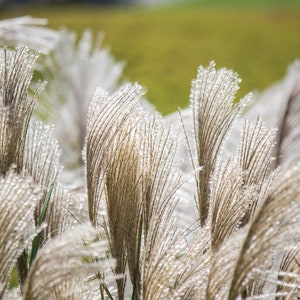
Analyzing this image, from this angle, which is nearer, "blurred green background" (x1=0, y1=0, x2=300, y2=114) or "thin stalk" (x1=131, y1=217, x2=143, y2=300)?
"thin stalk" (x1=131, y1=217, x2=143, y2=300)

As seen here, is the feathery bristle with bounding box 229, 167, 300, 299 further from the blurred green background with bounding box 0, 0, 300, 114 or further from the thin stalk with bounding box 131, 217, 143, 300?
the blurred green background with bounding box 0, 0, 300, 114

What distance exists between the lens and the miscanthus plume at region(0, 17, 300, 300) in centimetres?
45

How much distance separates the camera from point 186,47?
359 centimetres

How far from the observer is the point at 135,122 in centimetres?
54

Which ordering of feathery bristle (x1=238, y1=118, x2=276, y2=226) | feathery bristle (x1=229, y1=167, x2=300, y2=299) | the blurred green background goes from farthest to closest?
the blurred green background < feathery bristle (x1=238, y1=118, x2=276, y2=226) < feathery bristle (x1=229, y1=167, x2=300, y2=299)

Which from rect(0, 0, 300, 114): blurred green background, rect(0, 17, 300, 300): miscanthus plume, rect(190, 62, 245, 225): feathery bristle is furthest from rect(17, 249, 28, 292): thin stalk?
rect(0, 0, 300, 114): blurred green background

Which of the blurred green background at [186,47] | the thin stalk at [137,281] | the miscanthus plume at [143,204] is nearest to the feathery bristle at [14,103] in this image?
the miscanthus plume at [143,204]

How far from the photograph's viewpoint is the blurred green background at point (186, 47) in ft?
9.23

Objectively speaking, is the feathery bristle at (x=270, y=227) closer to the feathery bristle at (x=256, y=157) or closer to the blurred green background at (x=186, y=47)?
the feathery bristle at (x=256, y=157)

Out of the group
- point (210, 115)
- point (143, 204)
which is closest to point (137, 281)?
point (143, 204)

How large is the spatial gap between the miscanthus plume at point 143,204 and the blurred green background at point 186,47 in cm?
160

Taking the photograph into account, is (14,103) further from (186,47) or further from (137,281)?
(186,47)

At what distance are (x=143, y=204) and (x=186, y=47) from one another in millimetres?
3133

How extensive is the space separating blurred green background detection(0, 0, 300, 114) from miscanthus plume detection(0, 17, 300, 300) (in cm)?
160
